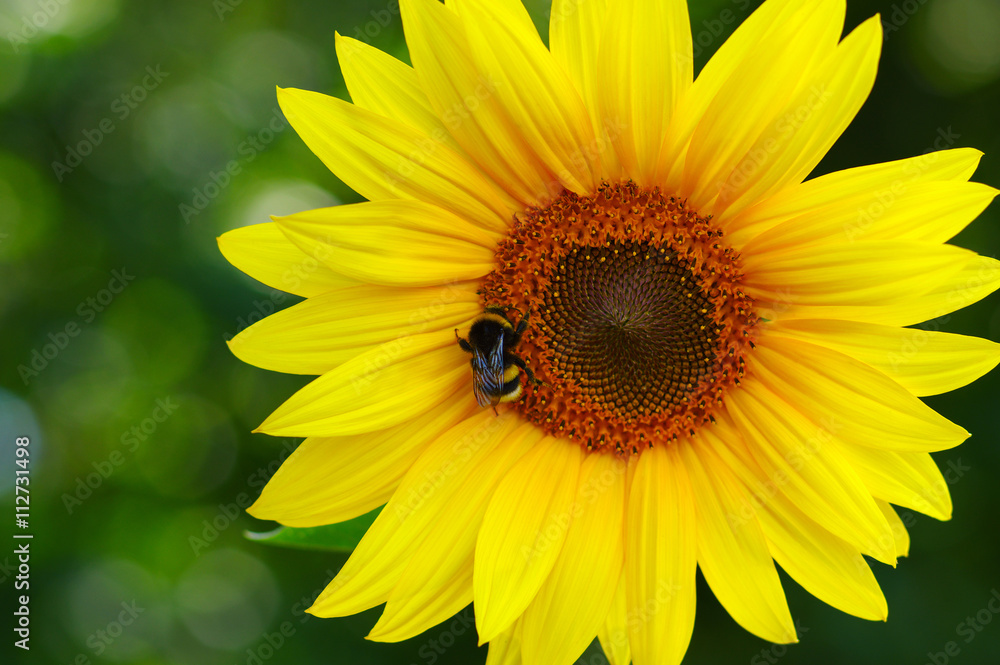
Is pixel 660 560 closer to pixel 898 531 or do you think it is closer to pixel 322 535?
pixel 898 531

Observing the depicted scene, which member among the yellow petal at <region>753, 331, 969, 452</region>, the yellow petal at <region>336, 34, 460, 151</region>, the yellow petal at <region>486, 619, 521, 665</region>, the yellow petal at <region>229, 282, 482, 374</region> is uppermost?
the yellow petal at <region>336, 34, 460, 151</region>

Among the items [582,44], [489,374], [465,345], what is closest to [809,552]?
[489,374]

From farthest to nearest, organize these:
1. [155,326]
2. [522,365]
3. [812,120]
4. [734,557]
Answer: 1. [155,326]
2. [522,365]
3. [734,557]
4. [812,120]

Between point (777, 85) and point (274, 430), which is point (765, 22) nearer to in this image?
point (777, 85)

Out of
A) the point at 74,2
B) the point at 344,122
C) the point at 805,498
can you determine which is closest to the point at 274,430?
the point at 344,122

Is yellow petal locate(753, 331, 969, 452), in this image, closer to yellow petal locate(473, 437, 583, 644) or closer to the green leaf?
yellow petal locate(473, 437, 583, 644)

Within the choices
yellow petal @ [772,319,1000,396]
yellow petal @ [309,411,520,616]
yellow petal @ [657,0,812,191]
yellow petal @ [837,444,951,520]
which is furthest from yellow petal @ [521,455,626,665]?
yellow petal @ [657,0,812,191]
